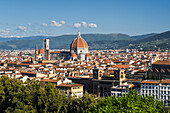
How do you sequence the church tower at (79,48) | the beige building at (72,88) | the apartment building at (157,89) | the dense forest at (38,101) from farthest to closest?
the church tower at (79,48) < the beige building at (72,88) < the apartment building at (157,89) < the dense forest at (38,101)

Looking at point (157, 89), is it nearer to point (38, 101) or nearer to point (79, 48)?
point (38, 101)

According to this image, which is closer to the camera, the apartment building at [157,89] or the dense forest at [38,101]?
the dense forest at [38,101]

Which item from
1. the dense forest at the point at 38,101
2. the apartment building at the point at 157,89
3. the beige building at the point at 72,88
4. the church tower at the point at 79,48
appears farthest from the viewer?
the church tower at the point at 79,48

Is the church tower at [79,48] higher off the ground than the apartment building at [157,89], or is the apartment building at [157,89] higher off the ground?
the church tower at [79,48]

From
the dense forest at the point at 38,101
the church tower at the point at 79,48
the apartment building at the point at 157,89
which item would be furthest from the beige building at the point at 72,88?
the church tower at the point at 79,48

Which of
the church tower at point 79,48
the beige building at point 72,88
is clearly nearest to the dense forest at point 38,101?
the beige building at point 72,88

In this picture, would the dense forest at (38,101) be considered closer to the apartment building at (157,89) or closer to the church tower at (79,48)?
the apartment building at (157,89)

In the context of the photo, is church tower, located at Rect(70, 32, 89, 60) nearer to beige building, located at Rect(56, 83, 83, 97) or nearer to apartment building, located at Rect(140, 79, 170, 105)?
beige building, located at Rect(56, 83, 83, 97)

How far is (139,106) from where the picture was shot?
1144 inches

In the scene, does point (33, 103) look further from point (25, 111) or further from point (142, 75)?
point (142, 75)

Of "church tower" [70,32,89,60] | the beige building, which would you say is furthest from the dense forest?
"church tower" [70,32,89,60]

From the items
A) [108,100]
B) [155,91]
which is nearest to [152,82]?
[155,91]

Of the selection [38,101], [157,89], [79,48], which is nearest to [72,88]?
[157,89]

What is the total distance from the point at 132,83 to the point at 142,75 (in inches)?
579
